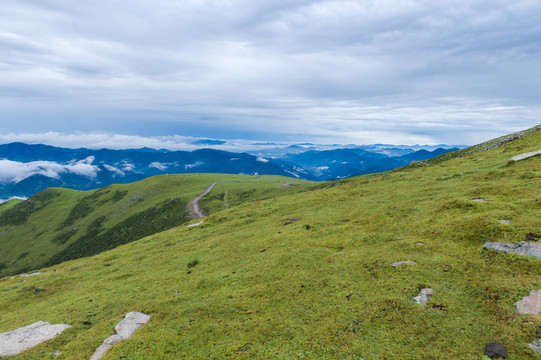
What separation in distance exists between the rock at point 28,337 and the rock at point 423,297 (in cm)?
2453

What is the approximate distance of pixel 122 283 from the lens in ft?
97.8

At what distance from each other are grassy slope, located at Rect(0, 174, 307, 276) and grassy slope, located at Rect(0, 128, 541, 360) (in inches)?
2967

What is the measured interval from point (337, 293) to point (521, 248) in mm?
12057

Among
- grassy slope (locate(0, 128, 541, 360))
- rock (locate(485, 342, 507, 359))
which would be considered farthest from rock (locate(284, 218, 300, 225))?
rock (locate(485, 342, 507, 359))

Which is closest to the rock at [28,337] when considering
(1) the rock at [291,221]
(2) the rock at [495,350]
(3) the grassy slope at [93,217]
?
(2) the rock at [495,350]

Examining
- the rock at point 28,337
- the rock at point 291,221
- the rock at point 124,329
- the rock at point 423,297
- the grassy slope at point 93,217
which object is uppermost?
the rock at point 423,297

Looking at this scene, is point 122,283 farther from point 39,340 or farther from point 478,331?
point 478,331

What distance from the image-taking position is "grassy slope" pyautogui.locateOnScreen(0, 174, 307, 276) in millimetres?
113375

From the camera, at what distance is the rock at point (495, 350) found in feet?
34.5

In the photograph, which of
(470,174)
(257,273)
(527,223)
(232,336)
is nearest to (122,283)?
(257,273)

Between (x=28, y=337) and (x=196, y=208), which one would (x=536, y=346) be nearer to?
(x=28, y=337)

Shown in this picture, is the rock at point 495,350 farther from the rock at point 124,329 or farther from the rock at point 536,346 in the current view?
the rock at point 124,329

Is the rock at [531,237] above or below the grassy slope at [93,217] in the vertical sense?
above

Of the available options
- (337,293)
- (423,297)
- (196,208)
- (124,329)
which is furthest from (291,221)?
(196,208)
